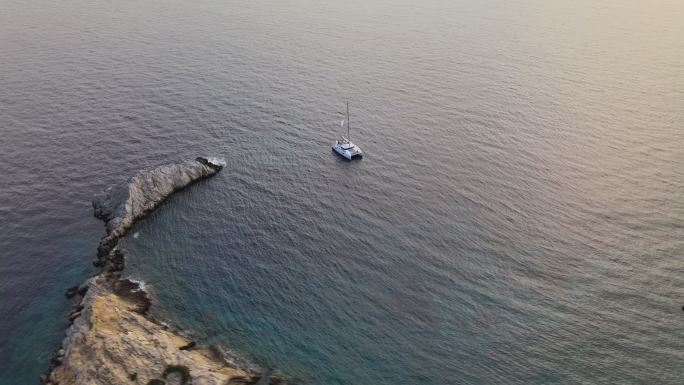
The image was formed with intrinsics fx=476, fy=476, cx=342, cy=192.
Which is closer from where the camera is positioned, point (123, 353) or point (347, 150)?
point (123, 353)

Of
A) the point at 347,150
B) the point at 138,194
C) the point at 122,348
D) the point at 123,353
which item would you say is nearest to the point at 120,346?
the point at 122,348

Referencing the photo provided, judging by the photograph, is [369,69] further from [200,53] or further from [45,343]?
[45,343]

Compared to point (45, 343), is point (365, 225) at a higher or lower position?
higher

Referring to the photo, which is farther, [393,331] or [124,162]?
[124,162]

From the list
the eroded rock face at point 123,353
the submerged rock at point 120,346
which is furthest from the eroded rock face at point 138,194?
the eroded rock face at point 123,353

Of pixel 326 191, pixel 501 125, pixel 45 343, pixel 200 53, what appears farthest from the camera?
pixel 200 53

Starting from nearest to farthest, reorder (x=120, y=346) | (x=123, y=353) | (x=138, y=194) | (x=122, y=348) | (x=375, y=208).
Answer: (x=123, y=353) < (x=122, y=348) < (x=120, y=346) < (x=138, y=194) < (x=375, y=208)

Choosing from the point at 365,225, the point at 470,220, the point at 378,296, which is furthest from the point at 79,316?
the point at 470,220

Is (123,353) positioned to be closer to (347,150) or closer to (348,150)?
(347,150)

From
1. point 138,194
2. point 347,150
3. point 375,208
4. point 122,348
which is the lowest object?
point 122,348
